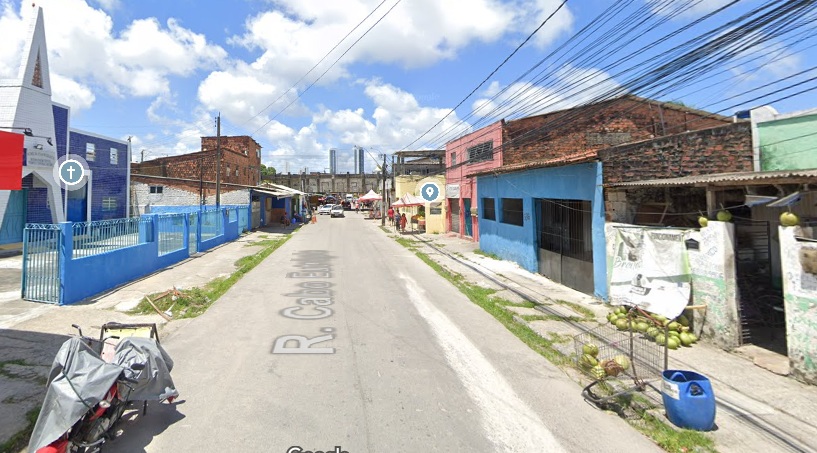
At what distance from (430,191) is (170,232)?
18.0m

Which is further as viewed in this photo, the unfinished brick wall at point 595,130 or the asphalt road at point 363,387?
the unfinished brick wall at point 595,130

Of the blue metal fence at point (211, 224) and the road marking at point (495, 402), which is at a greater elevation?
the blue metal fence at point (211, 224)

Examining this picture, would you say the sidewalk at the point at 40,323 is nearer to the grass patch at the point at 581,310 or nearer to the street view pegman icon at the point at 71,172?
the street view pegman icon at the point at 71,172

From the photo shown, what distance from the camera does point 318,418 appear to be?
454 centimetres

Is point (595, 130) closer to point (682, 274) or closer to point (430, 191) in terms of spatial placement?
point (430, 191)

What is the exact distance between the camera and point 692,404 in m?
4.44

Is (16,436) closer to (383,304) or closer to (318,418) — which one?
(318,418)

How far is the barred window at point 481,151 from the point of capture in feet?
77.8

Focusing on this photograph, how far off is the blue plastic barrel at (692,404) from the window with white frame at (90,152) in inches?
1038

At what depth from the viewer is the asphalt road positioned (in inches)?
165

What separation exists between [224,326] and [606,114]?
2142 centimetres

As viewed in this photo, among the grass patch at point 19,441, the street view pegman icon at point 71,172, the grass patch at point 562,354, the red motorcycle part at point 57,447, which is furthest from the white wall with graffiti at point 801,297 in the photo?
the street view pegman icon at point 71,172

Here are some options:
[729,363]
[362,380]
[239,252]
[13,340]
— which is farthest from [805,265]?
[239,252]

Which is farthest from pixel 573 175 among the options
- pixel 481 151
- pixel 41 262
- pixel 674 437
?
pixel 481 151
